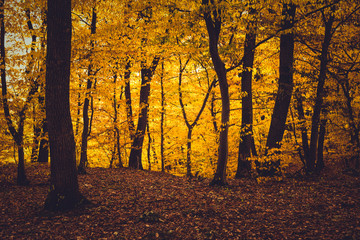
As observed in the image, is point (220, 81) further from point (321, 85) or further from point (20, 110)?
point (20, 110)

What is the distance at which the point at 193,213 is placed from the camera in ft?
17.4

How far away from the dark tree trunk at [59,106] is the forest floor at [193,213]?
1.62ft

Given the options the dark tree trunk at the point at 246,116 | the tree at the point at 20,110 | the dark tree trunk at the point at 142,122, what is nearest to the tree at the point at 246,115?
the dark tree trunk at the point at 246,116

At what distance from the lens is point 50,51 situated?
5.26 meters

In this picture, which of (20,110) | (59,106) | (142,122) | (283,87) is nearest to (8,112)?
(20,110)

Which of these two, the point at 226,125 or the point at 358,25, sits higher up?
the point at 358,25

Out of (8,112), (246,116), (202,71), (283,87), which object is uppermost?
(202,71)

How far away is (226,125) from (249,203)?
2334 millimetres

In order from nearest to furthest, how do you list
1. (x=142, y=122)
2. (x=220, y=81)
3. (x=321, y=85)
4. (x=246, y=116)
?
(x=220, y=81)
(x=321, y=85)
(x=246, y=116)
(x=142, y=122)

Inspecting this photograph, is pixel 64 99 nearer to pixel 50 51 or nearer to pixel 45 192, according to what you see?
pixel 50 51

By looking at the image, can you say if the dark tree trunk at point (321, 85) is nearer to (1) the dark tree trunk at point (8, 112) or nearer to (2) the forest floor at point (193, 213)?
Result: (2) the forest floor at point (193, 213)

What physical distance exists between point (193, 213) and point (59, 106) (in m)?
3.90

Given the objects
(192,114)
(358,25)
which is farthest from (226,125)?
(192,114)

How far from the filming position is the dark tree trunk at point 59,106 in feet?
17.3
